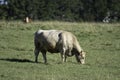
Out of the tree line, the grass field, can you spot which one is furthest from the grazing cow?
the tree line

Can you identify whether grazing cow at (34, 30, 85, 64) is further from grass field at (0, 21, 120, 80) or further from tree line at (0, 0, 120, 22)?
tree line at (0, 0, 120, 22)

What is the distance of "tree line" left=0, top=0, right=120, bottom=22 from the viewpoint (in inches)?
2805

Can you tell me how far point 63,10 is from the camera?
261ft

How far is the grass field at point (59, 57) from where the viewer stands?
14648mm

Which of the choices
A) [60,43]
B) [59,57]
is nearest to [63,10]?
[59,57]

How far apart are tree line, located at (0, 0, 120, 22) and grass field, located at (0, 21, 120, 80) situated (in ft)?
108

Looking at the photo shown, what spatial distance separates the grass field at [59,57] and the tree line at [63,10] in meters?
33.0

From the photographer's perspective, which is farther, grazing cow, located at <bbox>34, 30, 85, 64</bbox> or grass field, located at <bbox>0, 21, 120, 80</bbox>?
grazing cow, located at <bbox>34, 30, 85, 64</bbox>

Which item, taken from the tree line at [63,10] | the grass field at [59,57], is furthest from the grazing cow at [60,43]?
the tree line at [63,10]

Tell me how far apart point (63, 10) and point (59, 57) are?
191 feet

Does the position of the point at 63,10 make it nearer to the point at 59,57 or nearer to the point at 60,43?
the point at 59,57

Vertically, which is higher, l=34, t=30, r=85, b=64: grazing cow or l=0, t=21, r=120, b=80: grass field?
l=34, t=30, r=85, b=64: grazing cow

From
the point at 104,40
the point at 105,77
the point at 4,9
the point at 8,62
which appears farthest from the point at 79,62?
the point at 4,9

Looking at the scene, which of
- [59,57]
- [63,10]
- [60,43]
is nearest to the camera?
[60,43]
